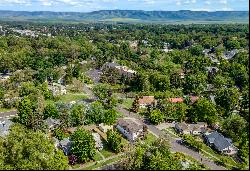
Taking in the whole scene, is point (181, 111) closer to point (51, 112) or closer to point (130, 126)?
point (130, 126)

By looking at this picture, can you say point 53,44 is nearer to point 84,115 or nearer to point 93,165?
point 84,115

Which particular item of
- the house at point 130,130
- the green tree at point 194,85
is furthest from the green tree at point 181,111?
the green tree at point 194,85

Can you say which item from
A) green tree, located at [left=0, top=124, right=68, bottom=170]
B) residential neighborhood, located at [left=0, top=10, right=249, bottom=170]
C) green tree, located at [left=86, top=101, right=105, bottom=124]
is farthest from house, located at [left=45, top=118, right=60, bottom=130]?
green tree, located at [left=0, top=124, right=68, bottom=170]

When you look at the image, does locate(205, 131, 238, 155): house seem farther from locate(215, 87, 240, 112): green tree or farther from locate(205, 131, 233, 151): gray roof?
locate(215, 87, 240, 112): green tree

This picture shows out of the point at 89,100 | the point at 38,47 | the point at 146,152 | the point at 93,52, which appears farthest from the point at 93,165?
the point at 38,47

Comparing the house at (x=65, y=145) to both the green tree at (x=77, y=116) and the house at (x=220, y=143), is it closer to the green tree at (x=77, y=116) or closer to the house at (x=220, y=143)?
the green tree at (x=77, y=116)
